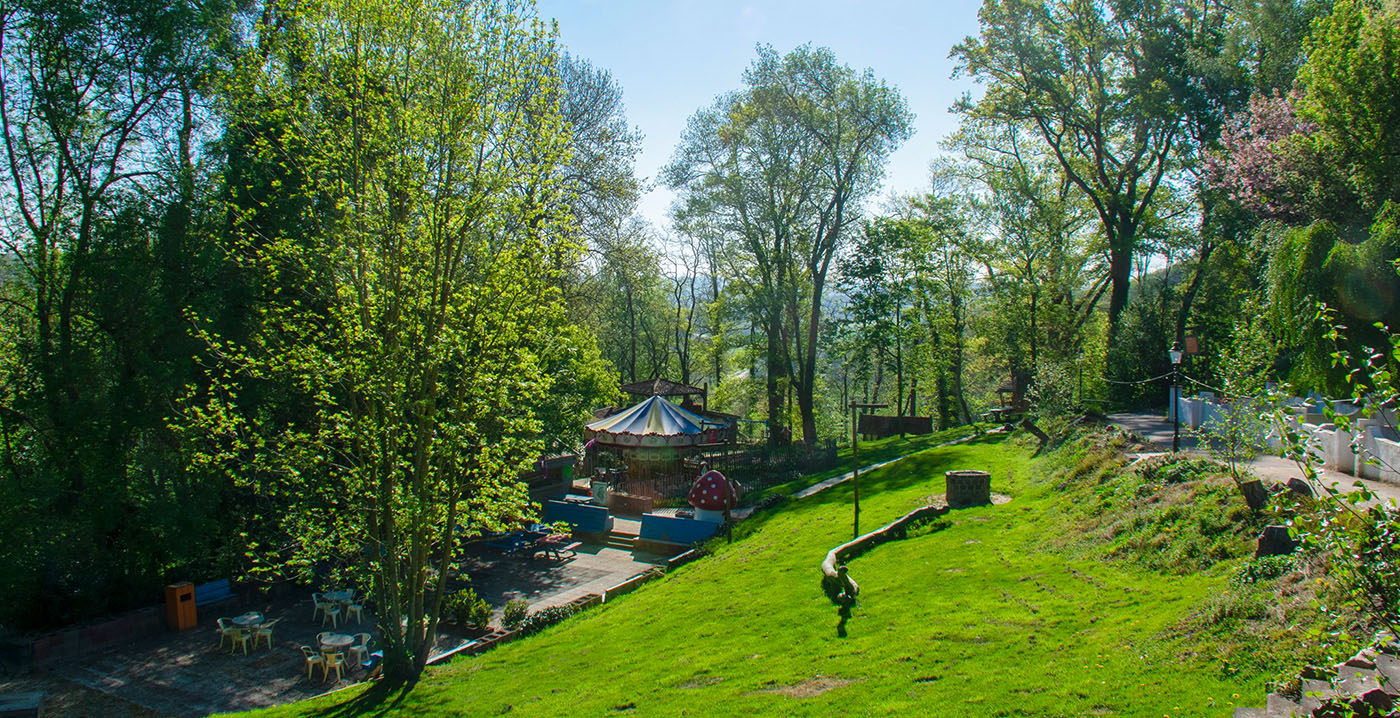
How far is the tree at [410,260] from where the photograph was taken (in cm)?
1184

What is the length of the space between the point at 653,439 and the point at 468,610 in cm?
1242

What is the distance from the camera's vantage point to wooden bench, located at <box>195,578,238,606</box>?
55.3 feet

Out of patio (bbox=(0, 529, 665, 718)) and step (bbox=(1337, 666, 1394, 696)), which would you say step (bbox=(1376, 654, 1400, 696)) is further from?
patio (bbox=(0, 529, 665, 718))

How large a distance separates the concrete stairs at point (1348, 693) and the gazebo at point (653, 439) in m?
21.6

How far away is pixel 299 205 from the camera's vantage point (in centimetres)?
1770

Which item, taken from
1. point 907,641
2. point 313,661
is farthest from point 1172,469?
point 313,661

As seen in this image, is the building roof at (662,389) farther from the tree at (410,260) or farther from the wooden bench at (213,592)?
the tree at (410,260)

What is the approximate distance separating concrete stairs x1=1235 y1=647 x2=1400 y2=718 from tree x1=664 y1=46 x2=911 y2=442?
2901cm

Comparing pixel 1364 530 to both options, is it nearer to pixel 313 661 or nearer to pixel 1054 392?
pixel 313 661

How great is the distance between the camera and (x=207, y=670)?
544 inches

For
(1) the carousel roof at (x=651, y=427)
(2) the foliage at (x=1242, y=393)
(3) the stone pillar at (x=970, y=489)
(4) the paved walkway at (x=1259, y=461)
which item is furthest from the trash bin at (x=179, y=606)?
(2) the foliage at (x=1242, y=393)

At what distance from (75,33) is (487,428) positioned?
12909 millimetres

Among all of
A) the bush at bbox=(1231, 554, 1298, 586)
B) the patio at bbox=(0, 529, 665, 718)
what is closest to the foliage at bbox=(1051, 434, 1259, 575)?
the bush at bbox=(1231, 554, 1298, 586)

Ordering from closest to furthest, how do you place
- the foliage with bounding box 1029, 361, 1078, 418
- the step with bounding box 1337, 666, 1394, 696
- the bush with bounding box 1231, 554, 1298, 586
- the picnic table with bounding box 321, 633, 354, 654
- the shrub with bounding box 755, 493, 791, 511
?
the step with bounding box 1337, 666, 1394, 696, the bush with bounding box 1231, 554, 1298, 586, the picnic table with bounding box 321, 633, 354, 654, the shrub with bounding box 755, 493, 791, 511, the foliage with bounding box 1029, 361, 1078, 418
